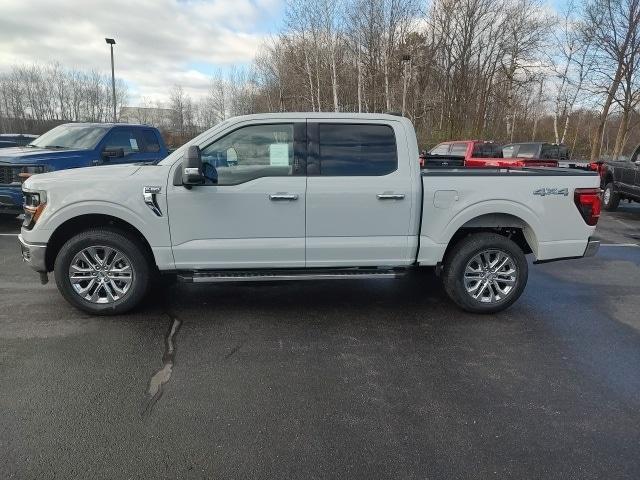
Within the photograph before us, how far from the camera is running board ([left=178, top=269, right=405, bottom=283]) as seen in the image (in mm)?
4508

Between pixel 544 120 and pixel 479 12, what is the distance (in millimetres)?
28422

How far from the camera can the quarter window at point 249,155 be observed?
14.4ft

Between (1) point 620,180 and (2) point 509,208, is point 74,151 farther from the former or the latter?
(1) point 620,180

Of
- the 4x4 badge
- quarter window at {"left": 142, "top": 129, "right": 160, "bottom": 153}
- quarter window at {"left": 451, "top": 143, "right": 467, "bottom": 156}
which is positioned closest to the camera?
the 4x4 badge

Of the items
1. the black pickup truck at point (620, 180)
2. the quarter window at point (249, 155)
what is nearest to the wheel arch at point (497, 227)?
the quarter window at point (249, 155)

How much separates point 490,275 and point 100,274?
402 cm

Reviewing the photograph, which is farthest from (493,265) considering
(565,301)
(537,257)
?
(565,301)

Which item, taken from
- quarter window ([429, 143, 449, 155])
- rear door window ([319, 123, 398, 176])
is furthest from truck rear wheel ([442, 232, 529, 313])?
quarter window ([429, 143, 449, 155])

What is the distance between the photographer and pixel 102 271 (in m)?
4.55

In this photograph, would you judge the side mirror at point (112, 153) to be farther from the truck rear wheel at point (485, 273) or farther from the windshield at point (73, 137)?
the truck rear wheel at point (485, 273)

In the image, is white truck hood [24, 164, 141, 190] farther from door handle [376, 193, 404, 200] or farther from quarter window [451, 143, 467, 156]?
quarter window [451, 143, 467, 156]

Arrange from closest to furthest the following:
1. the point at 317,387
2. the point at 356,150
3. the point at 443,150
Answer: the point at 317,387, the point at 356,150, the point at 443,150

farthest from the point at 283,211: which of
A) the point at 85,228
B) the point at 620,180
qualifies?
the point at 620,180

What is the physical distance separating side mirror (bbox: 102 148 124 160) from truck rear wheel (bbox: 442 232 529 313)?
23.4ft
